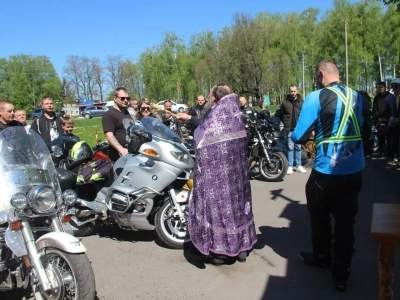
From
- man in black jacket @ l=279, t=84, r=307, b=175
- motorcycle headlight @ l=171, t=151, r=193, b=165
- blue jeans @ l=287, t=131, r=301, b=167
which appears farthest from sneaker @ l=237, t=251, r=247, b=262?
blue jeans @ l=287, t=131, r=301, b=167

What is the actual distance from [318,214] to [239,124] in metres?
1.12

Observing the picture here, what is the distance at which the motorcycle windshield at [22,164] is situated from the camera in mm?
3475

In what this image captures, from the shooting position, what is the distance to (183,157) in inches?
194

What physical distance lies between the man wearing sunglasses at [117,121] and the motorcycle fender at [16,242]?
2783 millimetres

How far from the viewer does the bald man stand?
3.74 metres

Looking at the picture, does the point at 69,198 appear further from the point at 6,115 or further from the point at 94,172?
the point at 6,115

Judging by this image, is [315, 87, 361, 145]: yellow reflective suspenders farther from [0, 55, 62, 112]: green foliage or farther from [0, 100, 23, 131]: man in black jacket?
[0, 55, 62, 112]: green foliage

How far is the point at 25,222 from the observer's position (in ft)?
11.0

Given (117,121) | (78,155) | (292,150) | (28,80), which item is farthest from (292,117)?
(28,80)

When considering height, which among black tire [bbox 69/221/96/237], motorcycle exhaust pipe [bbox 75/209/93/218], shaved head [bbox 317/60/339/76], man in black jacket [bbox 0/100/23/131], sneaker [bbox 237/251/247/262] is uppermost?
shaved head [bbox 317/60/339/76]

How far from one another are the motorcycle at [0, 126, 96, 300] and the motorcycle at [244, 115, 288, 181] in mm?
5575

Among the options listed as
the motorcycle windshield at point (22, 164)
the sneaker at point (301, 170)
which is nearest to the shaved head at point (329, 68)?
the motorcycle windshield at point (22, 164)

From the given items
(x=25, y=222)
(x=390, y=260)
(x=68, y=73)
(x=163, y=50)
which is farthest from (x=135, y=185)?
(x=68, y=73)

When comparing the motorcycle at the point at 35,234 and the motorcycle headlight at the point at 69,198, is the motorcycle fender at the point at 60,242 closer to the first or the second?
the motorcycle at the point at 35,234
